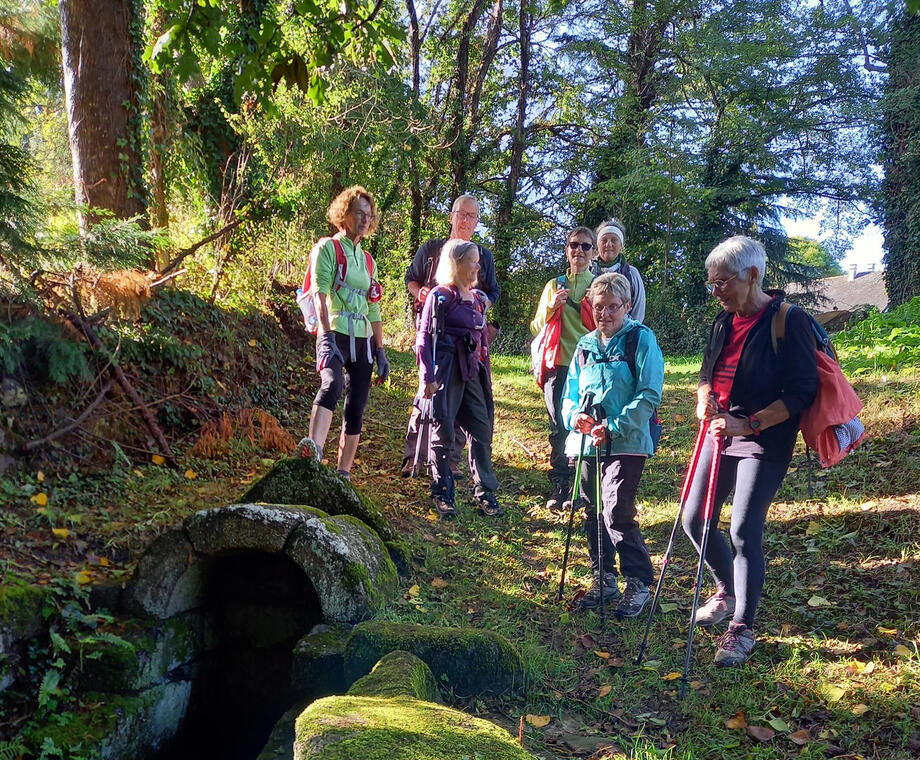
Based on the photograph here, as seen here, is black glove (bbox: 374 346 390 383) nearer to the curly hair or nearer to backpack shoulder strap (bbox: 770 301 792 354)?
the curly hair

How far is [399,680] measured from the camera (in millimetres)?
2947

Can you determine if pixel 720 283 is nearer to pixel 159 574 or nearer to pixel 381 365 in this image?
pixel 381 365

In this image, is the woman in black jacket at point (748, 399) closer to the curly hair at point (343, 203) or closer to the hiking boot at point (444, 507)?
the hiking boot at point (444, 507)

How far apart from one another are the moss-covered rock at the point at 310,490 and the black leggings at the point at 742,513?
7.09 ft

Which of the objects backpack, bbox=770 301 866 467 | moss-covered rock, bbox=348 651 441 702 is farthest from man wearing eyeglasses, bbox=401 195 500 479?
backpack, bbox=770 301 866 467

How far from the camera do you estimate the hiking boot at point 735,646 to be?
362 cm

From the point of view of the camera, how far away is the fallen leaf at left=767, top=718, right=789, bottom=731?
3154 millimetres

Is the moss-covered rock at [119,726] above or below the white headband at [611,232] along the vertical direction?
below

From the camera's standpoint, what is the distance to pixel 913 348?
8.24 meters

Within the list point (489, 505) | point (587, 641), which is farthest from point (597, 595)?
point (489, 505)

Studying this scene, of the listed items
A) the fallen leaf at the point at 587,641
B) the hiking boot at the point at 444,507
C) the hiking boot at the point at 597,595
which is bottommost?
the fallen leaf at the point at 587,641

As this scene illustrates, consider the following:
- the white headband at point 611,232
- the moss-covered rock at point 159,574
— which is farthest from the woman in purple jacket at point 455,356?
the moss-covered rock at point 159,574

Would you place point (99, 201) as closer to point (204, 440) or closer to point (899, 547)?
point (204, 440)

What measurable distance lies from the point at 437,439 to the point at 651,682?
248 centimetres
